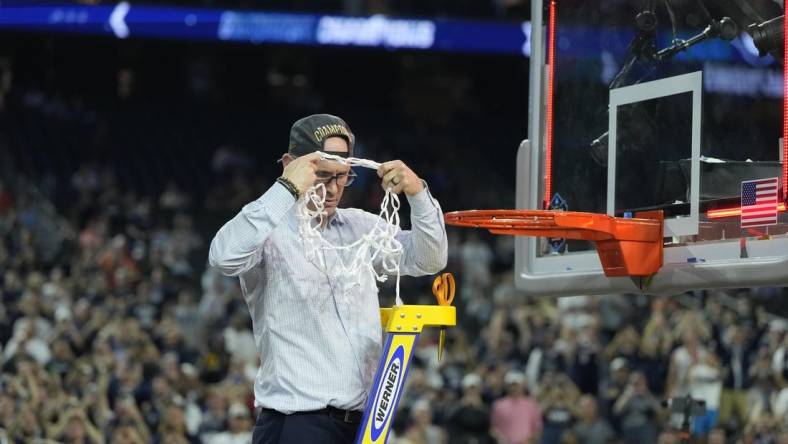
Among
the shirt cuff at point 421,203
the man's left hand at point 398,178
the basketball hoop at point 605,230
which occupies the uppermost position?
the man's left hand at point 398,178

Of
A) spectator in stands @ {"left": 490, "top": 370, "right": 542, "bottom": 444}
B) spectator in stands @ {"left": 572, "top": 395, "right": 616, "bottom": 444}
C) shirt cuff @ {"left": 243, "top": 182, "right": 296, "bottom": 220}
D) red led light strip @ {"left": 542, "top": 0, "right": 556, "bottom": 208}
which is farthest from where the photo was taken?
spectator in stands @ {"left": 490, "top": 370, "right": 542, "bottom": 444}

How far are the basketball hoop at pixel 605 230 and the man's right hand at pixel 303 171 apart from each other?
0.87 m

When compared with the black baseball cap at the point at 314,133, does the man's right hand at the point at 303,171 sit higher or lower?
lower

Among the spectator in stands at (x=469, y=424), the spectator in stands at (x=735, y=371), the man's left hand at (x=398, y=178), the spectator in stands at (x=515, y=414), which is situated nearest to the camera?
the man's left hand at (x=398, y=178)

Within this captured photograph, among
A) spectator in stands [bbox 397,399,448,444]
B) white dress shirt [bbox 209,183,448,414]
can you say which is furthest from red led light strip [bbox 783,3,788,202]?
spectator in stands [bbox 397,399,448,444]

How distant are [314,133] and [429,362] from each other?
34.3ft

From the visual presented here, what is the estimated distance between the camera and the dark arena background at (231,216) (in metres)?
12.3

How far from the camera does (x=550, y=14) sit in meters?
6.05

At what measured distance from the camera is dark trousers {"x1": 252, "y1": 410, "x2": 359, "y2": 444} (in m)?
4.17

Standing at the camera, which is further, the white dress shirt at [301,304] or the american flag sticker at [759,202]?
the american flag sticker at [759,202]

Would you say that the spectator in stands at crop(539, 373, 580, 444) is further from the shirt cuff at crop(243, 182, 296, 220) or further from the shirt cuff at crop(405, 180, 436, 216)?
the shirt cuff at crop(243, 182, 296, 220)

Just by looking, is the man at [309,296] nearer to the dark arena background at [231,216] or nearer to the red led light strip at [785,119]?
the red led light strip at [785,119]

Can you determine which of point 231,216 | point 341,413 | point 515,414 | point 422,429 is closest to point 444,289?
point 341,413

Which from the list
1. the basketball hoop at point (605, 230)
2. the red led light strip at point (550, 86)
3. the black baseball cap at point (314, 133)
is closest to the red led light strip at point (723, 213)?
the basketball hoop at point (605, 230)
